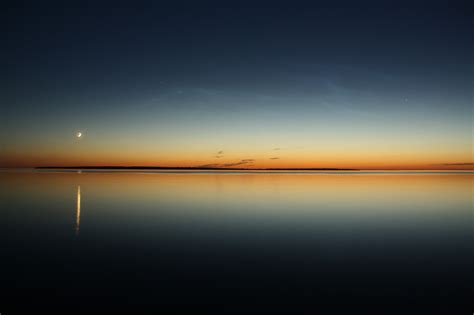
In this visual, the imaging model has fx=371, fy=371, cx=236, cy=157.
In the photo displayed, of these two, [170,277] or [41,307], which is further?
[170,277]

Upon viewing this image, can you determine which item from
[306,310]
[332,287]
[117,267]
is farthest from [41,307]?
[332,287]

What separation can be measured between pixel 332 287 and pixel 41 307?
6.65 m

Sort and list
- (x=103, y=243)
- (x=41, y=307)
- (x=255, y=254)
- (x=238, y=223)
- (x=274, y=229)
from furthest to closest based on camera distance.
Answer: (x=238, y=223) → (x=274, y=229) → (x=103, y=243) → (x=255, y=254) → (x=41, y=307)

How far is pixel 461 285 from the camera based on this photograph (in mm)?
9383

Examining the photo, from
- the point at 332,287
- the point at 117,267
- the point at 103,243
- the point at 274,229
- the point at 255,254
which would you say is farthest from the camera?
the point at 274,229

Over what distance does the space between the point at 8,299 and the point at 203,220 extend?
1233 centimetres

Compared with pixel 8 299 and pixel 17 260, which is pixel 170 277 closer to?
A: pixel 8 299

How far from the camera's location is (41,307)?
7.79 metres

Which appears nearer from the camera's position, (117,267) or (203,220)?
(117,267)

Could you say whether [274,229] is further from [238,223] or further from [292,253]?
[292,253]

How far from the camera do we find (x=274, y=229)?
56.5ft

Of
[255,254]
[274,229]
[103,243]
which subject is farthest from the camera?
[274,229]

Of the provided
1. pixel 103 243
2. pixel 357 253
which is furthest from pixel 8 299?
pixel 357 253

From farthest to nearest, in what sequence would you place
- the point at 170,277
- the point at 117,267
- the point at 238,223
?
1. the point at 238,223
2. the point at 117,267
3. the point at 170,277
